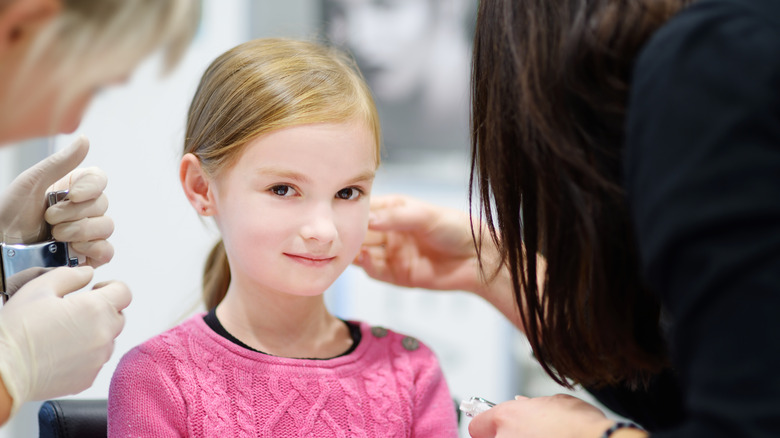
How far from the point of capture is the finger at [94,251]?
0.90 meters

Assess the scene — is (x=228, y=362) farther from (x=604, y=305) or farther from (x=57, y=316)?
(x=604, y=305)

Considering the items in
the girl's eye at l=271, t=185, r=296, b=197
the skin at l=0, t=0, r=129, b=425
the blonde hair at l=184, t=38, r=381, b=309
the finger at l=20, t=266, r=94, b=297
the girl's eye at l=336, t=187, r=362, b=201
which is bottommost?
the finger at l=20, t=266, r=94, b=297

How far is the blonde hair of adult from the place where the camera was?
631 millimetres

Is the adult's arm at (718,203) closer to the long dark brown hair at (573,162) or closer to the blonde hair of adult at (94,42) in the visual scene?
the long dark brown hair at (573,162)

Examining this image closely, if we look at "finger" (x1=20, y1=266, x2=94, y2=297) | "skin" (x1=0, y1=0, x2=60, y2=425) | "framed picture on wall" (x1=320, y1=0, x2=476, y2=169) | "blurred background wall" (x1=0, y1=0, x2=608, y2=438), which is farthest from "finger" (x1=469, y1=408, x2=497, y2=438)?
"framed picture on wall" (x1=320, y1=0, x2=476, y2=169)

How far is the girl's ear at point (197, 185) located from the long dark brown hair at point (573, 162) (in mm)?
385

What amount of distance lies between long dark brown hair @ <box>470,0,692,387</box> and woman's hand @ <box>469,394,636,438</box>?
0.13ft

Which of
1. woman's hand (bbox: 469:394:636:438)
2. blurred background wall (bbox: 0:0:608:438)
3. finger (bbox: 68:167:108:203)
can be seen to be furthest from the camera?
blurred background wall (bbox: 0:0:608:438)

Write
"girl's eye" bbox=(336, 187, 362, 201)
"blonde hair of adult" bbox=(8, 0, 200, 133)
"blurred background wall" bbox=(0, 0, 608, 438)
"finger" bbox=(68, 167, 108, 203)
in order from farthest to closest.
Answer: "blurred background wall" bbox=(0, 0, 608, 438)
"girl's eye" bbox=(336, 187, 362, 201)
"finger" bbox=(68, 167, 108, 203)
"blonde hair of adult" bbox=(8, 0, 200, 133)

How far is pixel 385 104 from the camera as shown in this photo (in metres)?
2.30

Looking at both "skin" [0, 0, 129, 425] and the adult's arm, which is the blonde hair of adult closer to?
"skin" [0, 0, 129, 425]

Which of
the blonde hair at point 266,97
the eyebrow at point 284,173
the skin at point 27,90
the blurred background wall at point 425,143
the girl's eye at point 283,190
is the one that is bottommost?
the blurred background wall at point 425,143

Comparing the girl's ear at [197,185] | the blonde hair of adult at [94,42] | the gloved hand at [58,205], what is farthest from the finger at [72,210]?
the blonde hair of adult at [94,42]

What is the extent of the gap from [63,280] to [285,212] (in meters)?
0.26
